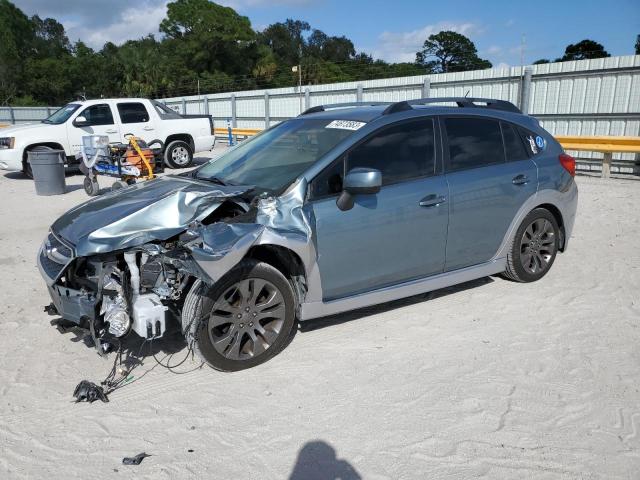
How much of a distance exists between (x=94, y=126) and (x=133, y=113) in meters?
1.06

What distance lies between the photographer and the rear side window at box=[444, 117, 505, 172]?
4543 mm

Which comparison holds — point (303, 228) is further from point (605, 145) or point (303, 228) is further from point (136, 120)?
point (136, 120)

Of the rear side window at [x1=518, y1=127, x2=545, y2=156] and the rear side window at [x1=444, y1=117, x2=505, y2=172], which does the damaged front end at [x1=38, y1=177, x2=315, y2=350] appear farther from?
the rear side window at [x1=518, y1=127, x2=545, y2=156]

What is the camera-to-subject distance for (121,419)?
126 inches

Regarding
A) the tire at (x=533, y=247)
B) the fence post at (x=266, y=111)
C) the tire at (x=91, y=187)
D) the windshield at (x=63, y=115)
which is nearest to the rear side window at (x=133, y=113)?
the windshield at (x=63, y=115)

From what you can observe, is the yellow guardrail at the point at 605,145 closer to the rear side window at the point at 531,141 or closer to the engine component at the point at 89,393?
the rear side window at the point at 531,141

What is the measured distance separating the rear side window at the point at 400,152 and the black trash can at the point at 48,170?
8857 mm

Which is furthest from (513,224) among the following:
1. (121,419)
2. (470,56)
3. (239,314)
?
(470,56)

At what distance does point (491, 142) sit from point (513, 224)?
2.63ft

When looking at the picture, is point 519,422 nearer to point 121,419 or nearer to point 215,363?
point 215,363

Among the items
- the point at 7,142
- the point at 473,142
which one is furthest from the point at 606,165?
the point at 7,142

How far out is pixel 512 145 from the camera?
4961 millimetres

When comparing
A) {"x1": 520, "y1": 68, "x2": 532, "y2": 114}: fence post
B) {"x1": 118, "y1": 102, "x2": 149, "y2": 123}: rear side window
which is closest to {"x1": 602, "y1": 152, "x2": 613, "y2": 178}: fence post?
{"x1": 520, "y1": 68, "x2": 532, "y2": 114}: fence post

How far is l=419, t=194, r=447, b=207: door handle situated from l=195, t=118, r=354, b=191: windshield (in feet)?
2.66
